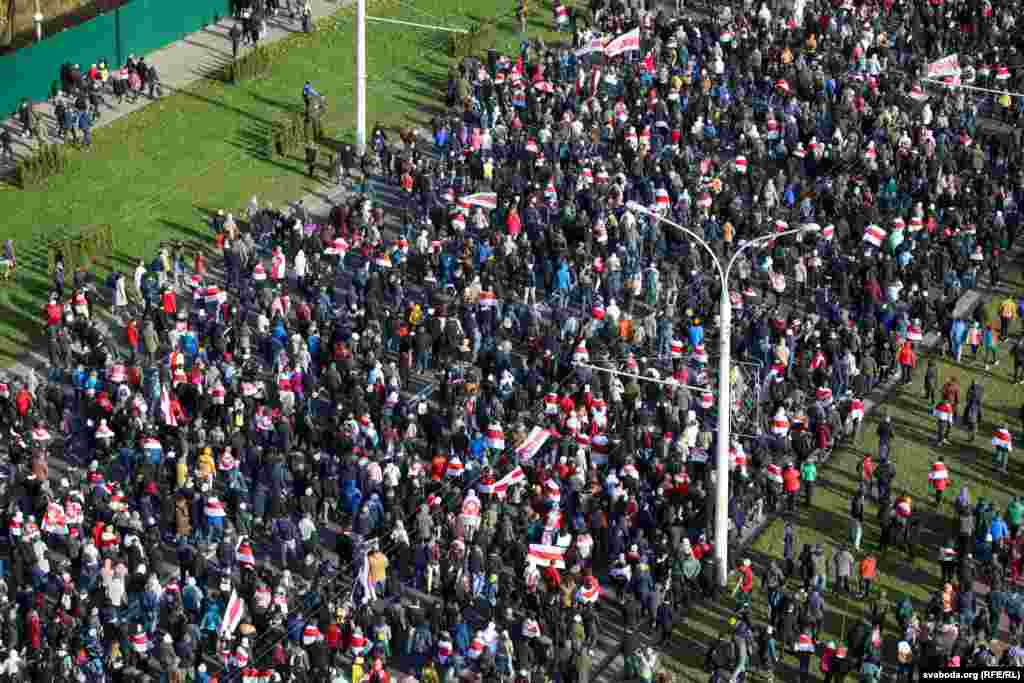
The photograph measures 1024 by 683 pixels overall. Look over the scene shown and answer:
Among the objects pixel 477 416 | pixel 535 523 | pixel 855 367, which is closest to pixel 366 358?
pixel 477 416

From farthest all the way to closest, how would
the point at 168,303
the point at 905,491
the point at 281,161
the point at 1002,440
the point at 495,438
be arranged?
1. the point at 281,161
2. the point at 168,303
3. the point at 1002,440
4. the point at 905,491
5. the point at 495,438

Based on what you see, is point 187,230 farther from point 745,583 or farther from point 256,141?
point 745,583

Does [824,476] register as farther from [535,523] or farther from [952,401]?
[535,523]

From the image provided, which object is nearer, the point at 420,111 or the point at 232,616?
the point at 232,616

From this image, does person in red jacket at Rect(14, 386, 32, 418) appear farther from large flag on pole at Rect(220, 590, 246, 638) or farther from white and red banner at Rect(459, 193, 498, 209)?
white and red banner at Rect(459, 193, 498, 209)

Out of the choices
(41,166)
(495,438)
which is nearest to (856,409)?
(495,438)

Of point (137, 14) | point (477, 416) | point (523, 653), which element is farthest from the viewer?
point (137, 14)
